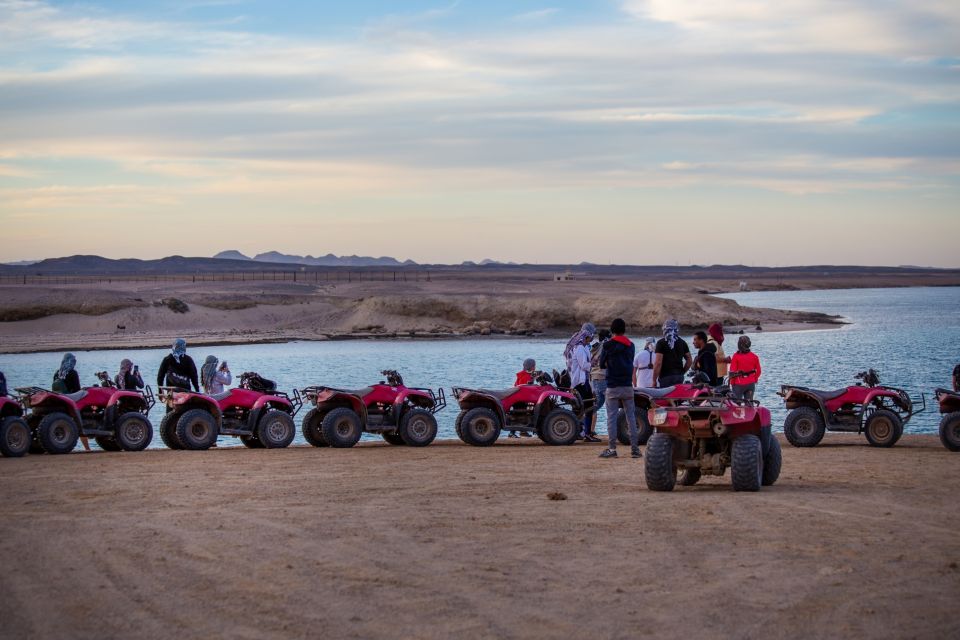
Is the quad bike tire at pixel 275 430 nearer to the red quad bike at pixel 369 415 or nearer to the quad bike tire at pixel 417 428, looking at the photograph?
the red quad bike at pixel 369 415

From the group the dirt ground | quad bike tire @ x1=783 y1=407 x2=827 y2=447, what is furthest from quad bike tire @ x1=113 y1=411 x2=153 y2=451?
quad bike tire @ x1=783 y1=407 x2=827 y2=447

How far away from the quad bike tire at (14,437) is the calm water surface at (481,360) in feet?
24.7

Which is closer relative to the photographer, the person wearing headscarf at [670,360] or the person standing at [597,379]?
the person wearing headscarf at [670,360]

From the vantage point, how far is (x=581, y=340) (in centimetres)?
1914

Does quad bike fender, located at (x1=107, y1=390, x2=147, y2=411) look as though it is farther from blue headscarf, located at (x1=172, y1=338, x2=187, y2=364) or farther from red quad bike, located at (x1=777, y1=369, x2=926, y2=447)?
red quad bike, located at (x1=777, y1=369, x2=926, y2=447)

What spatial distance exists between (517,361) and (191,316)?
1185 inches

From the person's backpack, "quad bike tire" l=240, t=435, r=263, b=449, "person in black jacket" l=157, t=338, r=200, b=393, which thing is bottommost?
"quad bike tire" l=240, t=435, r=263, b=449

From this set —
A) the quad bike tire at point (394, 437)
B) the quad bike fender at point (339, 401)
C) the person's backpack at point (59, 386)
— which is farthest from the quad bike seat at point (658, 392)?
the person's backpack at point (59, 386)

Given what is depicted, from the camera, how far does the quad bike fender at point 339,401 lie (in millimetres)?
18214

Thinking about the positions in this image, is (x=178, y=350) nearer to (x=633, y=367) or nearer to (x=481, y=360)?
(x=633, y=367)

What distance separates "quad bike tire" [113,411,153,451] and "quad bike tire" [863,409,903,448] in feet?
34.6

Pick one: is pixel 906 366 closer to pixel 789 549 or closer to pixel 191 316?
pixel 789 549

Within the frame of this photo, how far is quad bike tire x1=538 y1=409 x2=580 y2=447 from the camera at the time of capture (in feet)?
60.5

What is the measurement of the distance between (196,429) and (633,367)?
652 cm
